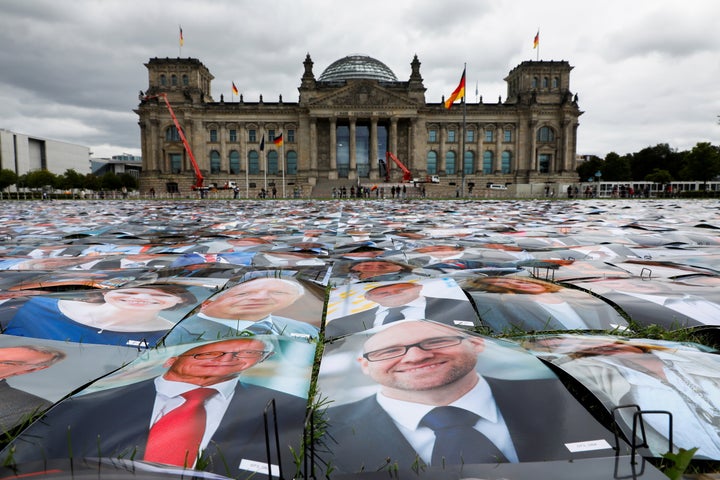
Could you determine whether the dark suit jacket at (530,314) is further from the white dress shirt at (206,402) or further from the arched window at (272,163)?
the arched window at (272,163)

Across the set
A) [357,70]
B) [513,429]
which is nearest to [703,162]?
[357,70]

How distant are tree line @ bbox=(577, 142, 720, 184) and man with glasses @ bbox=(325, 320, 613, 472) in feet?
260

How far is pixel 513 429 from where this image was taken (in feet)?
7.45

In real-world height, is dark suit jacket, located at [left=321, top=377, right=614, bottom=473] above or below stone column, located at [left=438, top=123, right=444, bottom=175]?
below

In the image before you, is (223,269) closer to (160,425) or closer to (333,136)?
(160,425)

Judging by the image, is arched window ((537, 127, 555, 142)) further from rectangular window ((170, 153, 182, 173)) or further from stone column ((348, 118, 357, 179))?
rectangular window ((170, 153, 182, 173))

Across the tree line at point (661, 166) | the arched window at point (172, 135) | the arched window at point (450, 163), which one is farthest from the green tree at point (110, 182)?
the tree line at point (661, 166)

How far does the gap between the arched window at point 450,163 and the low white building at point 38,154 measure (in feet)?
342

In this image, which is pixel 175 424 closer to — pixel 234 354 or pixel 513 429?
pixel 234 354

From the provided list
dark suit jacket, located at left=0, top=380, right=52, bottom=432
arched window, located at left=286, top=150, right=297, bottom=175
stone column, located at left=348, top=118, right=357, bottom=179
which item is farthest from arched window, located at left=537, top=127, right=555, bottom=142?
dark suit jacket, located at left=0, top=380, right=52, bottom=432

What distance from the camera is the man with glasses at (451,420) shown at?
2.14 meters

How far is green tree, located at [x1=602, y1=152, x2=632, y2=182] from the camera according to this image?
84.7 metres

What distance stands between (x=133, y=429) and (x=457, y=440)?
5.41 feet

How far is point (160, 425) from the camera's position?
2311 millimetres
